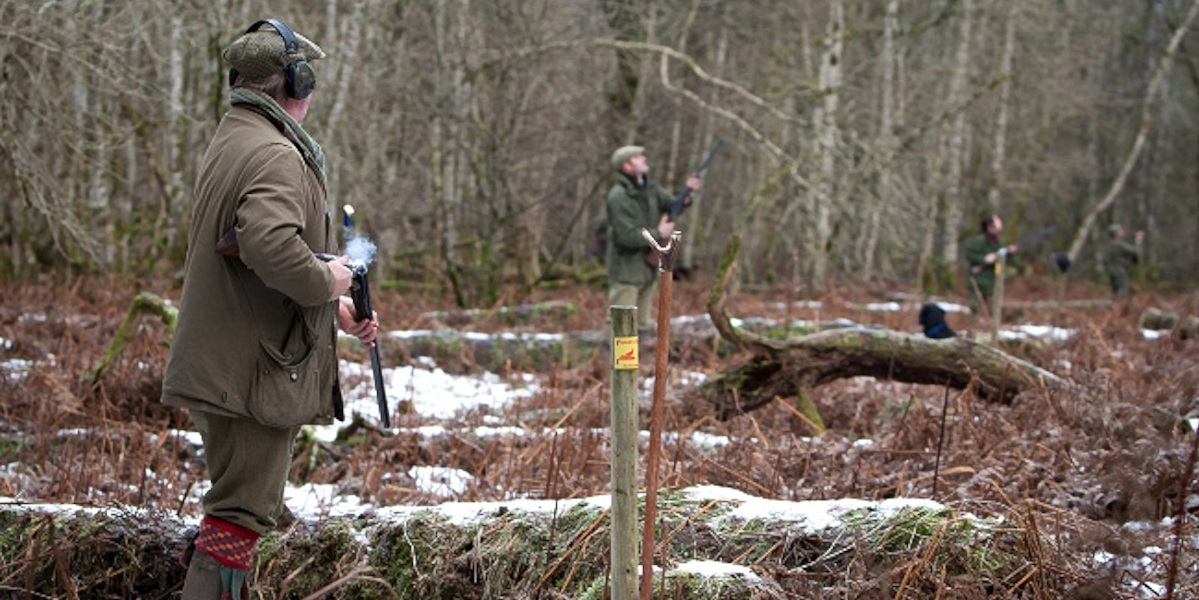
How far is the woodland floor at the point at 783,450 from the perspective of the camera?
409 centimetres

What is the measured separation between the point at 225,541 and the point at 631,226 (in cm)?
708

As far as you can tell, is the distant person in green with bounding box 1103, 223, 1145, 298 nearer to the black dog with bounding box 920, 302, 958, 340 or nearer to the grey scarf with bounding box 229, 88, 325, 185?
the black dog with bounding box 920, 302, 958, 340

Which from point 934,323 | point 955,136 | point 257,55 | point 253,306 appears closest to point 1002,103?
point 955,136

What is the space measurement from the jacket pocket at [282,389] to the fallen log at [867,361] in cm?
358

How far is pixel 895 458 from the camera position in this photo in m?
5.48

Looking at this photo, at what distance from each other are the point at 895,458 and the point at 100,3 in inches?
220

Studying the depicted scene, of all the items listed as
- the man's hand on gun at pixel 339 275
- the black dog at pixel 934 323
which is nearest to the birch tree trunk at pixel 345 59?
the black dog at pixel 934 323

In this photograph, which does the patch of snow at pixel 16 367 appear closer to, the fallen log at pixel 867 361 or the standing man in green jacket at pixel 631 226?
the fallen log at pixel 867 361

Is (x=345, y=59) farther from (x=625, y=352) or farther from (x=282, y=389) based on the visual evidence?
(x=625, y=352)

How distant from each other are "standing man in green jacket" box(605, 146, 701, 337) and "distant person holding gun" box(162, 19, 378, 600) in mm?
6763

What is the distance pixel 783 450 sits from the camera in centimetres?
537

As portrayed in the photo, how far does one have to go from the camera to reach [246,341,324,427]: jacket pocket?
134 inches

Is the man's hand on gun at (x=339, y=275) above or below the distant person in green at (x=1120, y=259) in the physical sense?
above

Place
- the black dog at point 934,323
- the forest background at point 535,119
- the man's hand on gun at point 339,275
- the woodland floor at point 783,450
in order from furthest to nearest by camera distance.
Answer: the forest background at point 535,119 → the black dog at point 934,323 → the woodland floor at point 783,450 → the man's hand on gun at point 339,275
